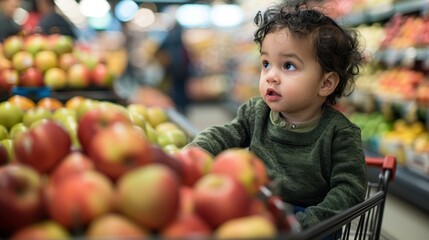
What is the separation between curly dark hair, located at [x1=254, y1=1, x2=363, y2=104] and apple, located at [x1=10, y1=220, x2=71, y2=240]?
122 centimetres

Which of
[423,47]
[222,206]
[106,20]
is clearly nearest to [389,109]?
[423,47]

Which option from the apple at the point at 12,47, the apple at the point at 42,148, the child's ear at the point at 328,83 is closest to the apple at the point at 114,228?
the apple at the point at 42,148

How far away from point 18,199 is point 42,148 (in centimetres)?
18

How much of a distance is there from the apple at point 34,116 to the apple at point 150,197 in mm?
1507

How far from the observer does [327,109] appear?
196 cm

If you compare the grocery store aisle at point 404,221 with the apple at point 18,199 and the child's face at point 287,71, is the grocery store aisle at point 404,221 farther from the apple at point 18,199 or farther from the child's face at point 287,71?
the apple at point 18,199

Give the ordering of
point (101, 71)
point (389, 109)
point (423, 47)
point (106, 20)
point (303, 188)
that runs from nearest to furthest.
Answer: point (303, 188), point (101, 71), point (423, 47), point (389, 109), point (106, 20)

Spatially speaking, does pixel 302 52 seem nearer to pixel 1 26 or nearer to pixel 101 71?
pixel 101 71

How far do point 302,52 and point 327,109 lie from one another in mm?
269

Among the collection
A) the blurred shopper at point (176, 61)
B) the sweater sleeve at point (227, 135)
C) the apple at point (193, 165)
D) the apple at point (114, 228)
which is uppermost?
the apple at point (114, 228)

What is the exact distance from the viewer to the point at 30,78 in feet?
11.4

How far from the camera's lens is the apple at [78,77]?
365 cm

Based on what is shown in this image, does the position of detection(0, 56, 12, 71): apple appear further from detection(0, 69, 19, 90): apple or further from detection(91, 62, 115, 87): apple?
detection(91, 62, 115, 87): apple

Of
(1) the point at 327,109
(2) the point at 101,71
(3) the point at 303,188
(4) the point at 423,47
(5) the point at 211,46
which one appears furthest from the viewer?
(5) the point at 211,46
